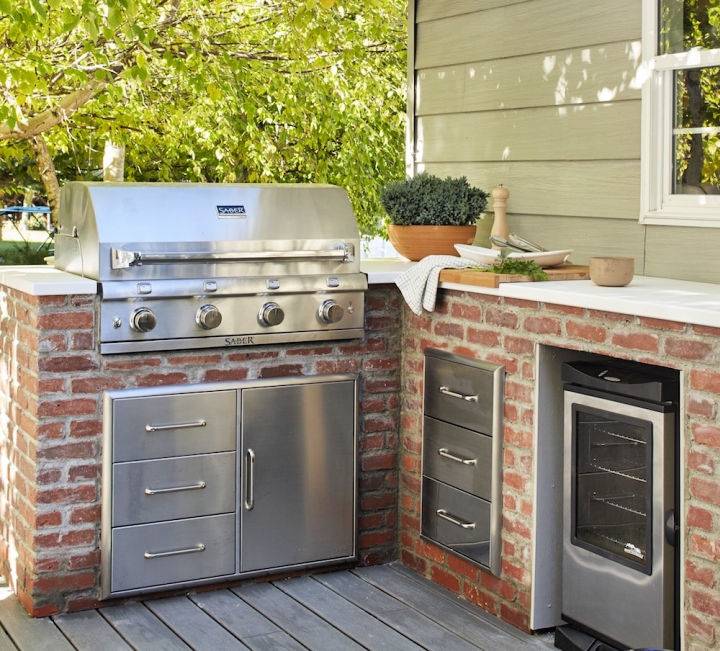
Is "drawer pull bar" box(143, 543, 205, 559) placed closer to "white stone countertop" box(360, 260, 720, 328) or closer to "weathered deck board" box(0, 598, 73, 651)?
"weathered deck board" box(0, 598, 73, 651)

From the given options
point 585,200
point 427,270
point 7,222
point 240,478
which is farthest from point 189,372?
point 7,222

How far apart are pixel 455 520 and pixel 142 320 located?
1.33m

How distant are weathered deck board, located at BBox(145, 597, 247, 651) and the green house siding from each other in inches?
75.1

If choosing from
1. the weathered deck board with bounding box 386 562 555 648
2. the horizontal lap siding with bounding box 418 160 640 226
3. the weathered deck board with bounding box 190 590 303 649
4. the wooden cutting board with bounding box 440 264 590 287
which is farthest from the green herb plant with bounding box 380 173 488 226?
the weathered deck board with bounding box 190 590 303 649

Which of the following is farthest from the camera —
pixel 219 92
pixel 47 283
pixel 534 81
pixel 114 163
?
pixel 114 163

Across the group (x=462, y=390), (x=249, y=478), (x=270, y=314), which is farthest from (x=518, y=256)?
(x=249, y=478)

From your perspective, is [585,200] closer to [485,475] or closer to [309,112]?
[485,475]

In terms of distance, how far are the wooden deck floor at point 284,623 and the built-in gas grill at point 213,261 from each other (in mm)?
919

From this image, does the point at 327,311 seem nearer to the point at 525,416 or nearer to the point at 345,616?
the point at 525,416

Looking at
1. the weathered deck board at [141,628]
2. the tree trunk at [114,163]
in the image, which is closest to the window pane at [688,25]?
the weathered deck board at [141,628]

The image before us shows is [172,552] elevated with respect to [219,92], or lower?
lower

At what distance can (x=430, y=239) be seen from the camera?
14.8 ft

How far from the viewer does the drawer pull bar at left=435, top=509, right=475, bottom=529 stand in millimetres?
3955

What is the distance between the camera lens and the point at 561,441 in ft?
12.0
